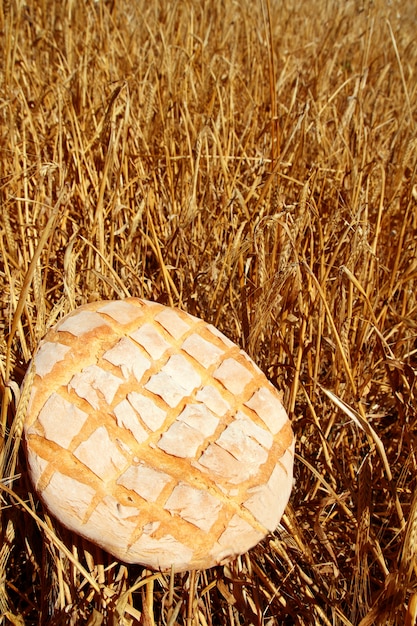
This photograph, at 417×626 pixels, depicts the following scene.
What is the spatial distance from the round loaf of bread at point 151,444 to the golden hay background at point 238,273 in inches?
2.7

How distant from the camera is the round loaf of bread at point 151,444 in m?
0.83

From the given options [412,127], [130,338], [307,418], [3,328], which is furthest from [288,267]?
[412,127]

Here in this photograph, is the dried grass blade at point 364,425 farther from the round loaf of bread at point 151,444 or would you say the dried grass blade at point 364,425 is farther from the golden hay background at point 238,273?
the round loaf of bread at point 151,444

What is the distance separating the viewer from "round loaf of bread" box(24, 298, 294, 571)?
0.83m

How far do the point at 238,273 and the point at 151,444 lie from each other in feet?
2.04

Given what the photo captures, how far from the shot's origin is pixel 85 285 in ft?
4.25

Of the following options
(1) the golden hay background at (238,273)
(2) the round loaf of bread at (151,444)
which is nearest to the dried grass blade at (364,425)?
(1) the golden hay background at (238,273)

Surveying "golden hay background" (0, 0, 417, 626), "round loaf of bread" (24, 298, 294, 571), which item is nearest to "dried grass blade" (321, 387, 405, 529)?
"golden hay background" (0, 0, 417, 626)

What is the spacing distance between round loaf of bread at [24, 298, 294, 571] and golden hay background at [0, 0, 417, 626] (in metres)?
0.07

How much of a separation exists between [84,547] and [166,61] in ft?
4.76

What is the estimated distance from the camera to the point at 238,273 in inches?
53.6

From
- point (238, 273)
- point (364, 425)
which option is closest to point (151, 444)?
point (364, 425)

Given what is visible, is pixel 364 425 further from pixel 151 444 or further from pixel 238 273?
pixel 238 273

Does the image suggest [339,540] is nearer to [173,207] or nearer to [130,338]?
[130,338]
